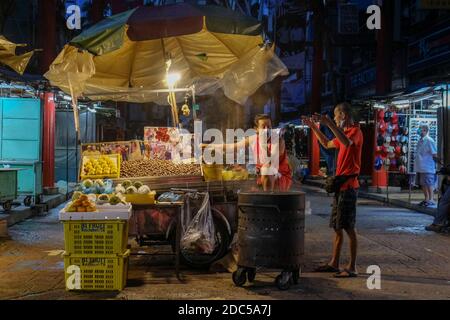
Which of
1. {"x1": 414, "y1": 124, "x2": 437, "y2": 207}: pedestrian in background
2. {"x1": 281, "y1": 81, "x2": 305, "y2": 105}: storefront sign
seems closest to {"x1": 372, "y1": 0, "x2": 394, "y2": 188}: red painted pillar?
{"x1": 414, "y1": 124, "x2": 437, "y2": 207}: pedestrian in background

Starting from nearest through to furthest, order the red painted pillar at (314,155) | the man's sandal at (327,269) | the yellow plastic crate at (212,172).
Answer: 1. the man's sandal at (327,269)
2. the yellow plastic crate at (212,172)
3. the red painted pillar at (314,155)

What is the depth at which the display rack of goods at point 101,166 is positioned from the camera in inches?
311

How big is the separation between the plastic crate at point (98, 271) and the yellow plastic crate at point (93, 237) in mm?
71

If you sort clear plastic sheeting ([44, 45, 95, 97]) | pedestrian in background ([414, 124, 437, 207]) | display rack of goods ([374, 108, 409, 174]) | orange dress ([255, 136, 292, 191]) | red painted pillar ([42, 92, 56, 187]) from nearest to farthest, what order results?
orange dress ([255, 136, 292, 191])
clear plastic sheeting ([44, 45, 95, 97])
pedestrian in background ([414, 124, 437, 207])
red painted pillar ([42, 92, 56, 187])
display rack of goods ([374, 108, 409, 174])

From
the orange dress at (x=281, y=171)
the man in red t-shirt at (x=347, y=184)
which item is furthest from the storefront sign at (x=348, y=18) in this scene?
the man in red t-shirt at (x=347, y=184)

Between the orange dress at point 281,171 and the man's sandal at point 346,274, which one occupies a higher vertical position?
the orange dress at point 281,171

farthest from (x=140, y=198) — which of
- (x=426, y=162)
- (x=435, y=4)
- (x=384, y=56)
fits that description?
(x=384, y=56)

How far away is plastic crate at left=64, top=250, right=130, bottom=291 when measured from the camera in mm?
5957

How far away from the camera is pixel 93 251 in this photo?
5.95 m

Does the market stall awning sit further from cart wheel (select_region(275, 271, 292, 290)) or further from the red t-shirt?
cart wheel (select_region(275, 271, 292, 290))

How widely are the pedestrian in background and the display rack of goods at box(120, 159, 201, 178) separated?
8.09 meters

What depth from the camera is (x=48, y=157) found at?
51.5ft

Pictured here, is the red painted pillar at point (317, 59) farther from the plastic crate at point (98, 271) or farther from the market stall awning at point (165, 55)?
the plastic crate at point (98, 271)

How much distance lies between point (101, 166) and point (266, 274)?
2975 mm
